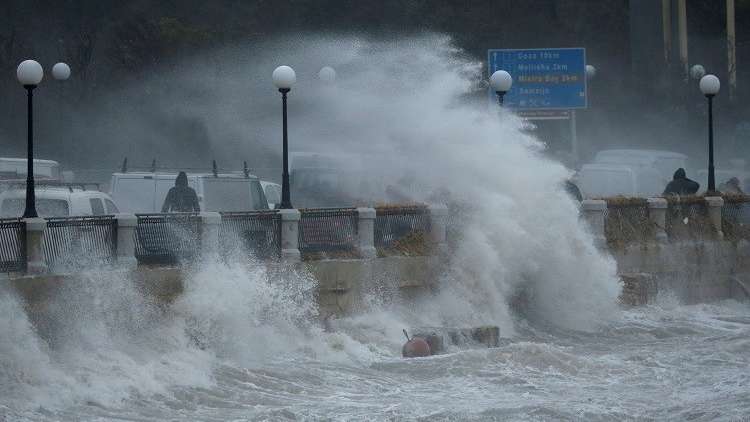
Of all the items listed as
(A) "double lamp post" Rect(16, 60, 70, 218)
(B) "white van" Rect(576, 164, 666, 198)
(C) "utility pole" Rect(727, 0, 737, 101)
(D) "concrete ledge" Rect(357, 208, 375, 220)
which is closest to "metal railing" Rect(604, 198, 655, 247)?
(D) "concrete ledge" Rect(357, 208, 375, 220)

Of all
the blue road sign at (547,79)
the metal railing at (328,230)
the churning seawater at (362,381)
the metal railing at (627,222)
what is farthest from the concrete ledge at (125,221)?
the blue road sign at (547,79)

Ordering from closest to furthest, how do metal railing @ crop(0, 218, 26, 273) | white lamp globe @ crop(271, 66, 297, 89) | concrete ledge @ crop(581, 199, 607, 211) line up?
metal railing @ crop(0, 218, 26, 273) < white lamp globe @ crop(271, 66, 297, 89) < concrete ledge @ crop(581, 199, 607, 211)

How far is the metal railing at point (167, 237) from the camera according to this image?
16703 millimetres

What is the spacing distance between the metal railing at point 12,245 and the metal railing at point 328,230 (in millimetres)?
4932

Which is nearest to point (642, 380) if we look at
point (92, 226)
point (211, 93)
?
point (92, 226)

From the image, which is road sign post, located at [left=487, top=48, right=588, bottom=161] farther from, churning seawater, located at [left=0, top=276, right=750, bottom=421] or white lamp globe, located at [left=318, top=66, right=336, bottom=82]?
churning seawater, located at [left=0, top=276, right=750, bottom=421]

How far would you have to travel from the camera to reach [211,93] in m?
42.4

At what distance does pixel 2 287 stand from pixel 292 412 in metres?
3.78

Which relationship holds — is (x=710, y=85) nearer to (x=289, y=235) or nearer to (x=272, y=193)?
(x=272, y=193)

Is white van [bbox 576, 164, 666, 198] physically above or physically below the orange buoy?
above

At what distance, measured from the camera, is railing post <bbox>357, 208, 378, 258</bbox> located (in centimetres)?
1961

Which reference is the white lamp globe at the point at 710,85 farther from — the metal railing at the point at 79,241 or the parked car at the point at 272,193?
the metal railing at the point at 79,241

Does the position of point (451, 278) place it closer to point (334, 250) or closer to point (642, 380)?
point (334, 250)

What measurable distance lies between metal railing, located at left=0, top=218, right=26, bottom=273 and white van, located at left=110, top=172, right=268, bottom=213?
22.5 ft
